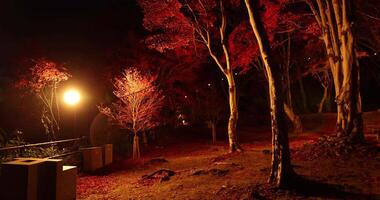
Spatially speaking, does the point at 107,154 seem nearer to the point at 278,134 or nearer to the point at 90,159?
the point at 90,159

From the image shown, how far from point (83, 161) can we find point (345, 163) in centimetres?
976

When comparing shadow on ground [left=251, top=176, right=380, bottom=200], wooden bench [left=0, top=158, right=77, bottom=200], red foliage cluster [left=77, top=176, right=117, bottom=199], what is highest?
Result: wooden bench [left=0, top=158, right=77, bottom=200]

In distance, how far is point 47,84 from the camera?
18.5 metres

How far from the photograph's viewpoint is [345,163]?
9664 millimetres

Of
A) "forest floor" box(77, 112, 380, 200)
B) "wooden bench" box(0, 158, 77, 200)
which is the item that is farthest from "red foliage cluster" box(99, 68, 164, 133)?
"wooden bench" box(0, 158, 77, 200)

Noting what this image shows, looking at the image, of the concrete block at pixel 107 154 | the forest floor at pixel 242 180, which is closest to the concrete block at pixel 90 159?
the forest floor at pixel 242 180

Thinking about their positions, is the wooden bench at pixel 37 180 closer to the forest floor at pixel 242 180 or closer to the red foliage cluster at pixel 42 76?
the forest floor at pixel 242 180

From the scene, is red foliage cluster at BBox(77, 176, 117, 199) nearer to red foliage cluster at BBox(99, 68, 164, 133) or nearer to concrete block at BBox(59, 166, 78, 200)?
concrete block at BBox(59, 166, 78, 200)

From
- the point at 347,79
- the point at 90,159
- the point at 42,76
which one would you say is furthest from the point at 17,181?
the point at 42,76

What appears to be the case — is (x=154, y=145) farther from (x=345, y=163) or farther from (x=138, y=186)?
(x=345, y=163)

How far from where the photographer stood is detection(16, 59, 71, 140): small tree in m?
17.6

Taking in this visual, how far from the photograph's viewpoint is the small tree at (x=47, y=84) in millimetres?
17641

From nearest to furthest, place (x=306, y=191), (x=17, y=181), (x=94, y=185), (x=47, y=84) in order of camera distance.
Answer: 1. (x=17, y=181)
2. (x=306, y=191)
3. (x=94, y=185)
4. (x=47, y=84)

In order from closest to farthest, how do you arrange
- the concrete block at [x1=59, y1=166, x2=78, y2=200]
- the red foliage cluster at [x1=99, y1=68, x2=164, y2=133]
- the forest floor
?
the forest floor
the concrete block at [x1=59, y1=166, x2=78, y2=200]
the red foliage cluster at [x1=99, y1=68, x2=164, y2=133]
